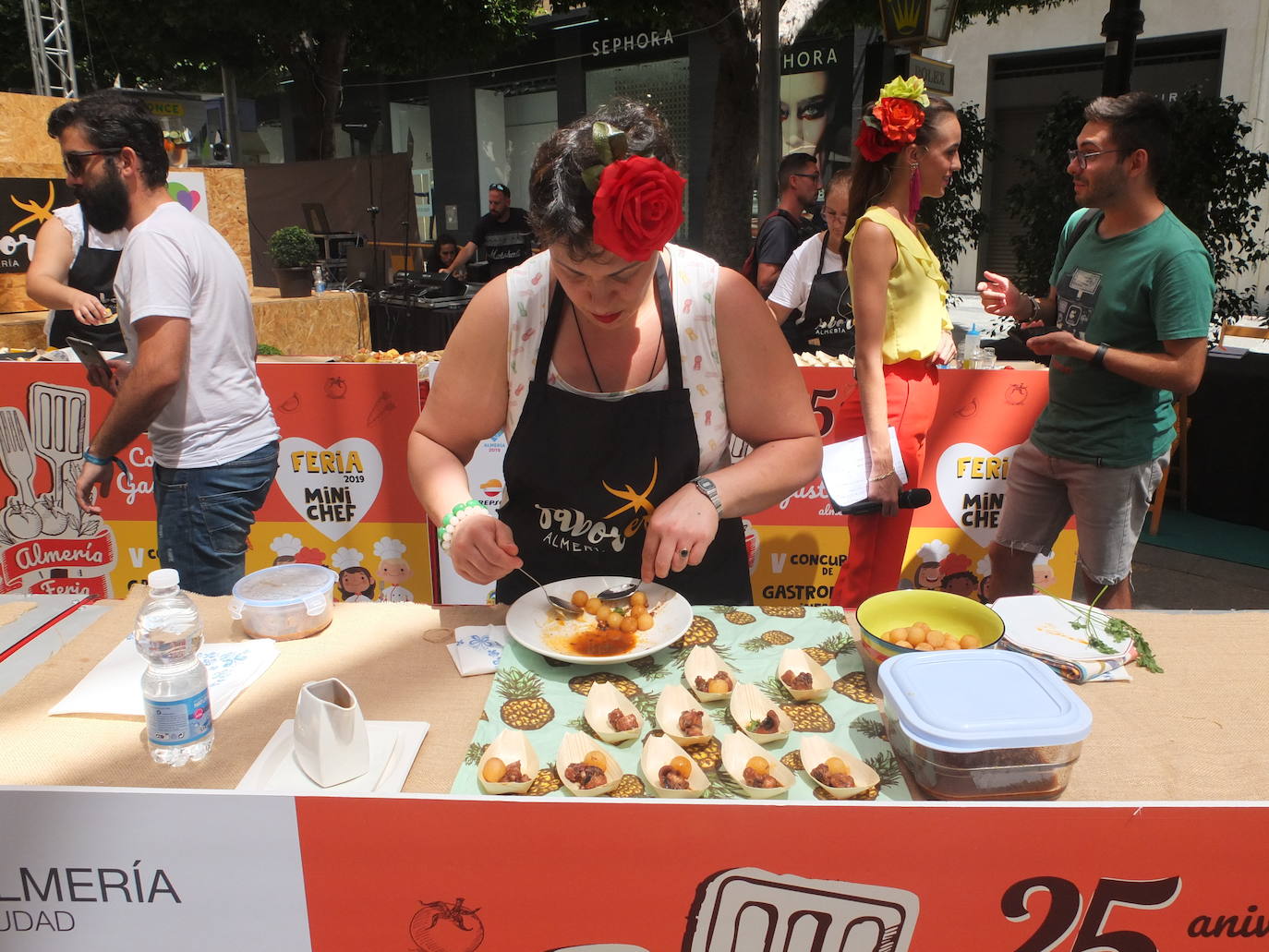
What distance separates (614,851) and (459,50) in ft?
51.9

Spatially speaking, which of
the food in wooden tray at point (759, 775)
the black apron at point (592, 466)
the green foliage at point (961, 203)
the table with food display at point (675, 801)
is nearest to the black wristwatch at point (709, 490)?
the black apron at point (592, 466)

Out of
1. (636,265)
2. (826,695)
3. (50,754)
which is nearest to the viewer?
(50,754)

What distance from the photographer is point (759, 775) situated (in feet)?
4.20

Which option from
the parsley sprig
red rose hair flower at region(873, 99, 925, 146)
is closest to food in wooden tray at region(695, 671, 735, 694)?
the parsley sprig

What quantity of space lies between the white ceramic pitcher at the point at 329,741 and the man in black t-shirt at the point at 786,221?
4406mm

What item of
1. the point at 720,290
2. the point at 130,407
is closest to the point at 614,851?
the point at 720,290

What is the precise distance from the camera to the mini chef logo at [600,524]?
1953 millimetres

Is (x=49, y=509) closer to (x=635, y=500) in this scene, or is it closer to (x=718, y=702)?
(x=635, y=500)

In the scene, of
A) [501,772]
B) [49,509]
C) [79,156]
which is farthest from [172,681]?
[49,509]

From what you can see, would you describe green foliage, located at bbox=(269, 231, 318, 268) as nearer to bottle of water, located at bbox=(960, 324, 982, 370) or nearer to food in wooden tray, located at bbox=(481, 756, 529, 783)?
bottle of water, located at bbox=(960, 324, 982, 370)

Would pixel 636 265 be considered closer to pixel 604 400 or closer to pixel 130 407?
pixel 604 400

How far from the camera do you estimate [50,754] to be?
1376mm

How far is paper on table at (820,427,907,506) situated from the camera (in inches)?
125

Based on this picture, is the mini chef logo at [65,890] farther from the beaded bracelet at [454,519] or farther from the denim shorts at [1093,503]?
the denim shorts at [1093,503]
